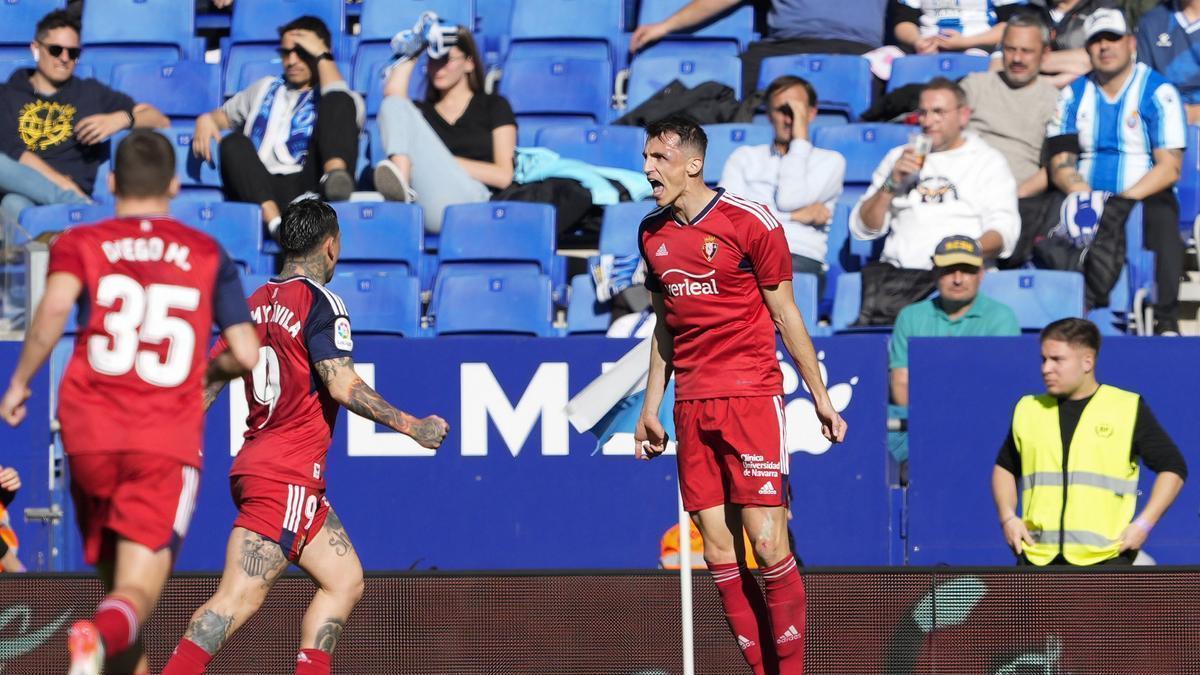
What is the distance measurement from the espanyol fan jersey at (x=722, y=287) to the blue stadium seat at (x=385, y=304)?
12.7 ft

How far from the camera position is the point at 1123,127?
11.0 meters

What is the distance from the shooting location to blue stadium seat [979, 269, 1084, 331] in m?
9.89

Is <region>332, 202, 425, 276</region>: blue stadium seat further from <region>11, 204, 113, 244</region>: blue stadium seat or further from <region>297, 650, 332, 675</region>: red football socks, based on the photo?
<region>297, 650, 332, 675</region>: red football socks

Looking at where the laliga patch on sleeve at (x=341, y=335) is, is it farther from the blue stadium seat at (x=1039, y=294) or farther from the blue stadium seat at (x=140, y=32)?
the blue stadium seat at (x=140, y=32)

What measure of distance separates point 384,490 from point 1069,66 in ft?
20.6

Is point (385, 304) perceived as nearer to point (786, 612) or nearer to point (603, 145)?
point (603, 145)

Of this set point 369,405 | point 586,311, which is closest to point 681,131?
point 369,405

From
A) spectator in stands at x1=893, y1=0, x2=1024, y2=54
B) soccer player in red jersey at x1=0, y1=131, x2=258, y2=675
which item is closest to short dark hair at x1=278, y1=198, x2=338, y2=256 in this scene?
soccer player in red jersey at x1=0, y1=131, x2=258, y2=675

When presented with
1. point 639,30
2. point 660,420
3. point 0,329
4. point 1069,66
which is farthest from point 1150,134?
point 0,329

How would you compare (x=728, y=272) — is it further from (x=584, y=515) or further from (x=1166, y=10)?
(x=1166, y=10)

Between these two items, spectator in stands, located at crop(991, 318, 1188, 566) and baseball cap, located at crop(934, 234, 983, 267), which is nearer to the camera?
spectator in stands, located at crop(991, 318, 1188, 566)

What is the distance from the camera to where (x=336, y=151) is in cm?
Answer: 1143

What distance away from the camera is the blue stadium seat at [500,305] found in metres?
10.3

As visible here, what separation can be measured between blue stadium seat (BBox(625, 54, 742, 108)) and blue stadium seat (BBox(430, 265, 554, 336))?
103 inches
